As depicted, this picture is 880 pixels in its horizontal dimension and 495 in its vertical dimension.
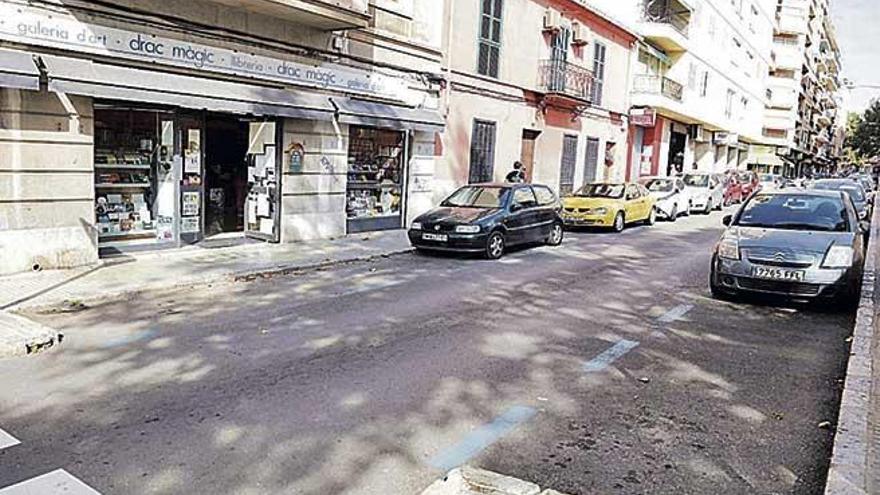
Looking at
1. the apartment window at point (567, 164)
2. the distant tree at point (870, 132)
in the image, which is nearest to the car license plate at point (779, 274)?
the apartment window at point (567, 164)

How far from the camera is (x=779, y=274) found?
29.8ft

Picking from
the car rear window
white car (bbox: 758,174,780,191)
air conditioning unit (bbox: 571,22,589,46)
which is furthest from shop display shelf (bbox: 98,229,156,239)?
white car (bbox: 758,174,780,191)

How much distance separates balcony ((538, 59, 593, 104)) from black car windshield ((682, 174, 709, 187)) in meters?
5.85

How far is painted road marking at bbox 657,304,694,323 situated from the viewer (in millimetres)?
8789

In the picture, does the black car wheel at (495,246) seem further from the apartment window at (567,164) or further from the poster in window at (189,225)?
→ the apartment window at (567,164)

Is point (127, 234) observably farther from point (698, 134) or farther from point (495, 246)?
point (698, 134)

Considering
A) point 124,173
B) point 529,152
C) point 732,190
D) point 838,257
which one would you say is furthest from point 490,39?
point 732,190

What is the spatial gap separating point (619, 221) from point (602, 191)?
1193mm

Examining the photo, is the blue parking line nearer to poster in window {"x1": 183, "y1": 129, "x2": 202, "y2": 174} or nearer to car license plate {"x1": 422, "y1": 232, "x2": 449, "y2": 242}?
poster in window {"x1": 183, "y1": 129, "x2": 202, "y2": 174}

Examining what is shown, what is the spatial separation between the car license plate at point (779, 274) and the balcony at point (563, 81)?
1392cm

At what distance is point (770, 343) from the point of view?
7770mm

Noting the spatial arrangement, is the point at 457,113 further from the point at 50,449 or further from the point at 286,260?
the point at 50,449

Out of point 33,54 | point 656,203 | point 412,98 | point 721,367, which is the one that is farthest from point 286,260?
point 656,203

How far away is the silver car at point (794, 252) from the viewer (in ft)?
29.6
